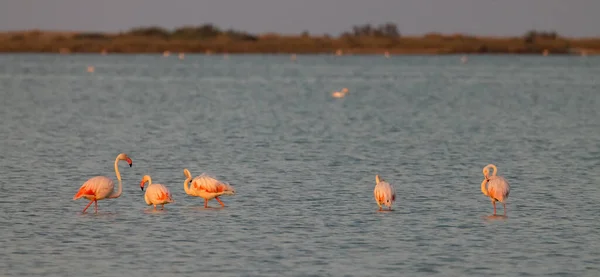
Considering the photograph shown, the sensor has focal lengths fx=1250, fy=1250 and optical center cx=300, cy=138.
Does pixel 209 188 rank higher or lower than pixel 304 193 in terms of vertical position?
higher

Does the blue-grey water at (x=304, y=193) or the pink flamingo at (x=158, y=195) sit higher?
the pink flamingo at (x=158, y=195)

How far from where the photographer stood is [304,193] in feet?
69.4

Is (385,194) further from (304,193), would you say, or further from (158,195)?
(158,195)

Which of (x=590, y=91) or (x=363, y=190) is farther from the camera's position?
(x=590, y=91)

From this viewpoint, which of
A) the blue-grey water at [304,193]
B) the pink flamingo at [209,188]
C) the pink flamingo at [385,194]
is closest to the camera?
the blue-grey water at [304,193]

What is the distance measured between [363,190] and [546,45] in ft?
561

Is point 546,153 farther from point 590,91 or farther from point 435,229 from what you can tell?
point 590,91

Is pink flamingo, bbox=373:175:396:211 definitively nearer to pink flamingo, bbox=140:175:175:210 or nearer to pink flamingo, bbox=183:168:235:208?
pink flamingo, bbox=183:168:235:208

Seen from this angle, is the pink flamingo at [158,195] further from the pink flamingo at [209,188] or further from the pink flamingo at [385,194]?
the pink flamingo at [385,194]

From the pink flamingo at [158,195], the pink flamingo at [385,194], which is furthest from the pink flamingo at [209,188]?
the pink flamingo at [385,194]

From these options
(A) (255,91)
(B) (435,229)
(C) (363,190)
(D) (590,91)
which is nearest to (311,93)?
(A) (255,91)

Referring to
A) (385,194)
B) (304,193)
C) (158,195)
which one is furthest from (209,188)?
(385,194)

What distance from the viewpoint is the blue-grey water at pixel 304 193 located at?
50.2 feet

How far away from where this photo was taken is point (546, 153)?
1128 inches
